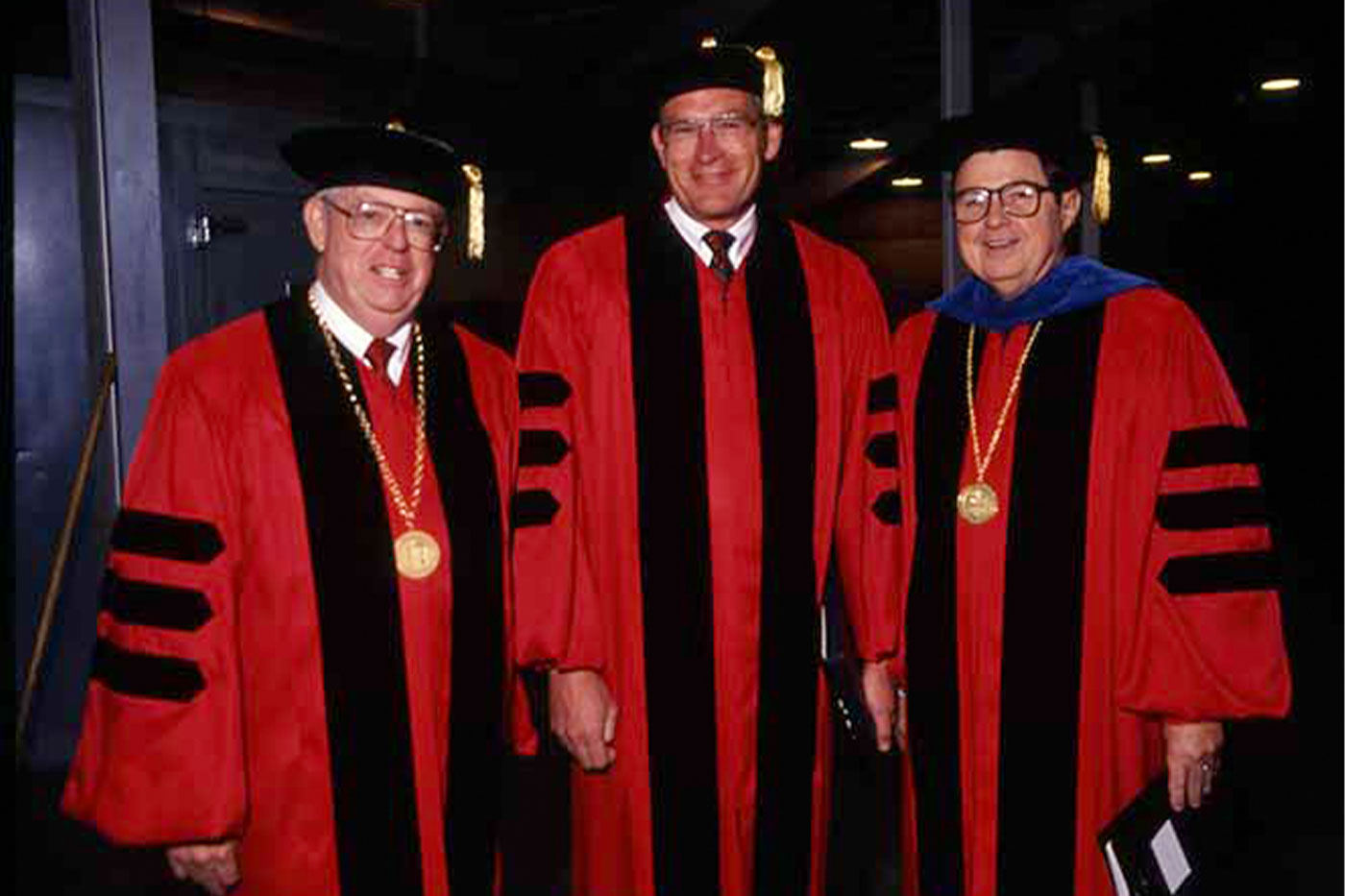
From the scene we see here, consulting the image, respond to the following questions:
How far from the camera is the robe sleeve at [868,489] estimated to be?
236cm

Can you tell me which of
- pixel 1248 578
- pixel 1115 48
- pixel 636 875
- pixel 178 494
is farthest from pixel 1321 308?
pixel 178 494

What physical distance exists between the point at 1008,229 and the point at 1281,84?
904 centimetres

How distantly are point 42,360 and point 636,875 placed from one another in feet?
12.5

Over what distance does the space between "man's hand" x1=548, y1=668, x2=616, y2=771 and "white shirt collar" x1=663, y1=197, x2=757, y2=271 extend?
0.91 metres

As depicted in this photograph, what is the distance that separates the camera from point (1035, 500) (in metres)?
2.24

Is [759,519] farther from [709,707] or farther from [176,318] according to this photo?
[176,318]

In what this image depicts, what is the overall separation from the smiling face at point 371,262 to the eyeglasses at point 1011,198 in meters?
1.13

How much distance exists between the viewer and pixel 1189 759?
2.15 metres

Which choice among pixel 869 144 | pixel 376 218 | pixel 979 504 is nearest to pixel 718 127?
pixel 376 218

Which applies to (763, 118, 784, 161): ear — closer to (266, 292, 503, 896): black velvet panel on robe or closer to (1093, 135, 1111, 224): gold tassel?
(1093, 135, 1111, 224): gold tassel

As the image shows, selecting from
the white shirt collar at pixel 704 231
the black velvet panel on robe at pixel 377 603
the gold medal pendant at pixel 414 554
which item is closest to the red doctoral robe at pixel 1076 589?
the white shirt collar at pixel 704 231

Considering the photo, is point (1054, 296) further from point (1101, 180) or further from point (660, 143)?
point (660, 143)

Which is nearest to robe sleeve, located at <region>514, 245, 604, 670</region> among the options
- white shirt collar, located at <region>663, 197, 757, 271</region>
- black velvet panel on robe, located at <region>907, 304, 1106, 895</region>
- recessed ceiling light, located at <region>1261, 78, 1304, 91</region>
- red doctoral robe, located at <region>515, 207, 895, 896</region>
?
red doctoral robe, located at <region>515, 207, 895, 896</region>

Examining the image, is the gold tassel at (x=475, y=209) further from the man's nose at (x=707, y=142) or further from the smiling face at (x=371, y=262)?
the man's nose at (x=707, y=142)
